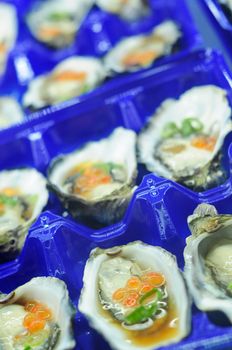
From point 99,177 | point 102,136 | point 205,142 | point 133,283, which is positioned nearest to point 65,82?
point 102,136

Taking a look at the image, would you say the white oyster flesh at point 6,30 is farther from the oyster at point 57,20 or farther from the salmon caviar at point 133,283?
the salmon caviar at point 133,283

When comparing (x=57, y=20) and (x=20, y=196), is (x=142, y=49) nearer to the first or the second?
(x=57, y=20)

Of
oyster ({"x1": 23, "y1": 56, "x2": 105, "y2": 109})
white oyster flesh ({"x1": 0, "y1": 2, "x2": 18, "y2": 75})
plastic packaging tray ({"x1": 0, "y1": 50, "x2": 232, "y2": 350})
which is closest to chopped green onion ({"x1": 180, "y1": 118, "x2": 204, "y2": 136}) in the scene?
plastic packaging tray ({"x1": 0, "y1": 50, "x2": 232, "y2": 350})

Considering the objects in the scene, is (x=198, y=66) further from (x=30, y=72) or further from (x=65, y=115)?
(x=30, y=72)

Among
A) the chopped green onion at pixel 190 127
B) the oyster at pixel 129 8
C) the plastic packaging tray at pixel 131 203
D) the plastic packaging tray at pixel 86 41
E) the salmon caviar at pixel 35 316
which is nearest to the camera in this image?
the salmon caviar at pixel 35 316

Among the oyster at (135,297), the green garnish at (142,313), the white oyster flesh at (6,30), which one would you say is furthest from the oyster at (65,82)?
the green garnish at (142,313)

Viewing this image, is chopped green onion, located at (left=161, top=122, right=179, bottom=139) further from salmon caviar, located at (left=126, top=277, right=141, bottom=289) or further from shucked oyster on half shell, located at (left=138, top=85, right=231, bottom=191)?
salmon caviar, located at (left=126, top=277, right=141, bottom=289)
